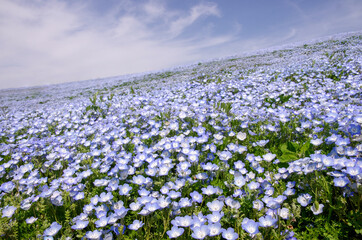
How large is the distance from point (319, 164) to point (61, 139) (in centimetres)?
513

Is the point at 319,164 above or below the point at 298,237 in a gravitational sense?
above

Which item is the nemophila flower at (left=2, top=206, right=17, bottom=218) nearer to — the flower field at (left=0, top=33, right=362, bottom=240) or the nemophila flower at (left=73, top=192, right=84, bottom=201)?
the flower field at (left=0, top=33, right=362, bottom=240)

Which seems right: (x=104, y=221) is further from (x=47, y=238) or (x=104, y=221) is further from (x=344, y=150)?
(x=344, y=150)

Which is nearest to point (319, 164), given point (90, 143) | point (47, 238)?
point (47, 238)

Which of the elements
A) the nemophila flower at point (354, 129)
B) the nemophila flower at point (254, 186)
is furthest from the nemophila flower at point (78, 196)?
the nemophila flower at point (354, 129)

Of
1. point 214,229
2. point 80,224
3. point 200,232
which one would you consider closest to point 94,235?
point 80,224

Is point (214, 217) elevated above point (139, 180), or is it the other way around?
point (139, 180)

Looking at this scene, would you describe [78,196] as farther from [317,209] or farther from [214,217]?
[317,209]

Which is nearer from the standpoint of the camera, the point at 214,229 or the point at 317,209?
the point at 214,229

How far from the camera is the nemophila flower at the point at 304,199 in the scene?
209cm

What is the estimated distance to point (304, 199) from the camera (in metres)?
2.12

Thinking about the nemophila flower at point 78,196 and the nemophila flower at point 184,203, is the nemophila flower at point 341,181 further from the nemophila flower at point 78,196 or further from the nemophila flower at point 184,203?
the nemophila flower at point 78,196

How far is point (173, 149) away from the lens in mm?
3373

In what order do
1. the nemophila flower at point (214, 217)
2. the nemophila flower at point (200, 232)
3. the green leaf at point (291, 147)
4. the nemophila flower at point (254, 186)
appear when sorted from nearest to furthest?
the nemophila flower at point (200, 232)
the nemophila flower at point (214, 217)
the nemophila flower at point (254, 186)
the green leaf at point (291, 147)
